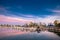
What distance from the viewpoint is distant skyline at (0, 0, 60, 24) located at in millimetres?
3402

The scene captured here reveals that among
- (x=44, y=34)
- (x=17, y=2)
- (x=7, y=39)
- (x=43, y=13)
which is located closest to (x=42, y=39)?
(x=44, y=34)

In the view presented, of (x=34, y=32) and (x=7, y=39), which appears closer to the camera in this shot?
(x=7, y=39)

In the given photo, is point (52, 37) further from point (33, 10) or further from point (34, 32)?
point (33, 10)

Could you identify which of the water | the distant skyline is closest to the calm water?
the water

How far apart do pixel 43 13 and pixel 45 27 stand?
0.47m

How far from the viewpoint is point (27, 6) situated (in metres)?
3.46

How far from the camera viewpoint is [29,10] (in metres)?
3.45

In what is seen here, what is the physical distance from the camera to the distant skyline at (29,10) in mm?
3402

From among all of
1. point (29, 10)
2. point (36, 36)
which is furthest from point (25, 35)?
point (29, 10)

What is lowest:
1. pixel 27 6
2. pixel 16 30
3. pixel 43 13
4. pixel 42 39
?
pixel 42 39

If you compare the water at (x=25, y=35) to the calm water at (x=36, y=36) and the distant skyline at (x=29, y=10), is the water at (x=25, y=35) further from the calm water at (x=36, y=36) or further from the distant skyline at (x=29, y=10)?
the distant skyline at (x=29, y=10)

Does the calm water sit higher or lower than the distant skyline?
lower

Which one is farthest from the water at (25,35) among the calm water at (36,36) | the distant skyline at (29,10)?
the distant skyline at (29,10)

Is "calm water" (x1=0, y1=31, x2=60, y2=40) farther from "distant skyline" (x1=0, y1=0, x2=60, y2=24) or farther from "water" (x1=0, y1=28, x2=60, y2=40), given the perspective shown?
"distant skyline" (x1=0, y1=0, x2=60, y2=24)
